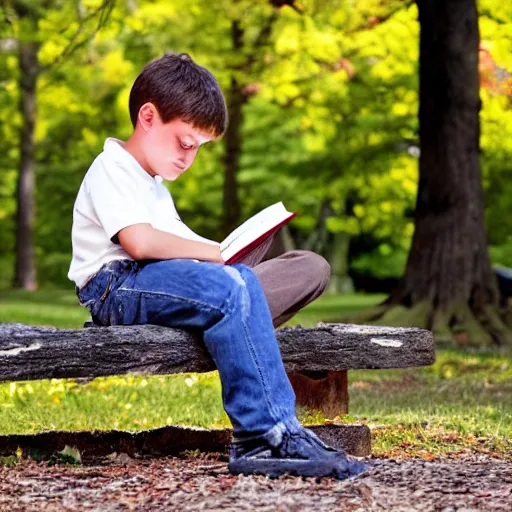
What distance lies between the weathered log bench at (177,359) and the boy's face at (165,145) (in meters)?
0.64

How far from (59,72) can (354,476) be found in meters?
21.6

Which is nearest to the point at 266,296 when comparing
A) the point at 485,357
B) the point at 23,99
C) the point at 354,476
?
the point at 354,476

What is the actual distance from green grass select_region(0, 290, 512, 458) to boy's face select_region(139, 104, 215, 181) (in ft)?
4.41

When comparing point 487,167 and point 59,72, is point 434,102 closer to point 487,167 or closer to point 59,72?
point 487,167

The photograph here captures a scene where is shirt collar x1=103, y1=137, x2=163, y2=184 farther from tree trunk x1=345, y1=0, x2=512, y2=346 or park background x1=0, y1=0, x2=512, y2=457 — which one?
tree trunk x1=345, y1=0, x2=512, y2=346

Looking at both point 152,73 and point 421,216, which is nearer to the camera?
point 152,73

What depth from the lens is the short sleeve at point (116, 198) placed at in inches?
159

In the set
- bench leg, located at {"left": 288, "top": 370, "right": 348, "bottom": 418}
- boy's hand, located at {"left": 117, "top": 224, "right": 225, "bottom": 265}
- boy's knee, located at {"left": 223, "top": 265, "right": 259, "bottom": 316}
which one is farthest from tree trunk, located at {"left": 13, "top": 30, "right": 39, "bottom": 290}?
boy's knee, located at {"left": 223, "top": 265, "right": 259, "bottom": 316}

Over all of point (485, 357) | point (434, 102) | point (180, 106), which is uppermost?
point (434, 102)

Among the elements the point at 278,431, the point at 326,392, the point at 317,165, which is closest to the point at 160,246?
the point at 278,431

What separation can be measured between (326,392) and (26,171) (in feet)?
65.5

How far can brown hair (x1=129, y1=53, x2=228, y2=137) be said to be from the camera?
423cm

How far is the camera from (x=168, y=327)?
164 inches

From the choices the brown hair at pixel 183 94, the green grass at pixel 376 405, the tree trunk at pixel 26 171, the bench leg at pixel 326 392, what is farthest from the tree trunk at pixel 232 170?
the brown hair at pixel 183 94
